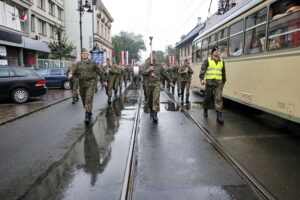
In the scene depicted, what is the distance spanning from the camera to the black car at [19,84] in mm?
10422

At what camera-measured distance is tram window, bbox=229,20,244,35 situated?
7.14 meters

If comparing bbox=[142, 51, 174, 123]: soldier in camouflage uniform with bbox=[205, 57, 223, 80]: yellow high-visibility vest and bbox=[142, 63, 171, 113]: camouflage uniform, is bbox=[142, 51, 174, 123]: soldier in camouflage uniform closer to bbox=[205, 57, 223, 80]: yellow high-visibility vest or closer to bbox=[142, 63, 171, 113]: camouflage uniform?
bbox=[142, 63, 171, 113]: camouflage uniform

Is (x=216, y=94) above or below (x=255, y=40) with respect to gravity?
below

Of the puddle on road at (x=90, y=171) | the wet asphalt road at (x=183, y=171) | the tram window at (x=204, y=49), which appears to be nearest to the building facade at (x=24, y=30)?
the tram window at (x=204, y=49)

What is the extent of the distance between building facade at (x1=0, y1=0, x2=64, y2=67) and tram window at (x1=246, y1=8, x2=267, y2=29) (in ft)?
51.9

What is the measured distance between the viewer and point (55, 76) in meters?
17.5

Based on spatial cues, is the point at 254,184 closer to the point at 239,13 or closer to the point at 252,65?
the point at 252,65

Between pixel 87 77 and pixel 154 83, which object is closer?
pixel 87 77

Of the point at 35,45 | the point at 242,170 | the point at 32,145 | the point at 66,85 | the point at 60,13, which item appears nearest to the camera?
the point at 242,170

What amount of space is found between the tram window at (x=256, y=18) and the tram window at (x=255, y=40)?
14cm

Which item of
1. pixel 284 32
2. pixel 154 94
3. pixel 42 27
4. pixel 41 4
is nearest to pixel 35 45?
pixel 42 27

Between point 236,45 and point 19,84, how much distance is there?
844 cm

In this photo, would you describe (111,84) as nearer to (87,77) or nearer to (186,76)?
(186,76)

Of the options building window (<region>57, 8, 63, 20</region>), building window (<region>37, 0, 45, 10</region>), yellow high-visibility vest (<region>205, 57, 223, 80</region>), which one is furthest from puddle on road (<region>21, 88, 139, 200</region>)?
building window (<region>57, 8, 63, 20</region>)
